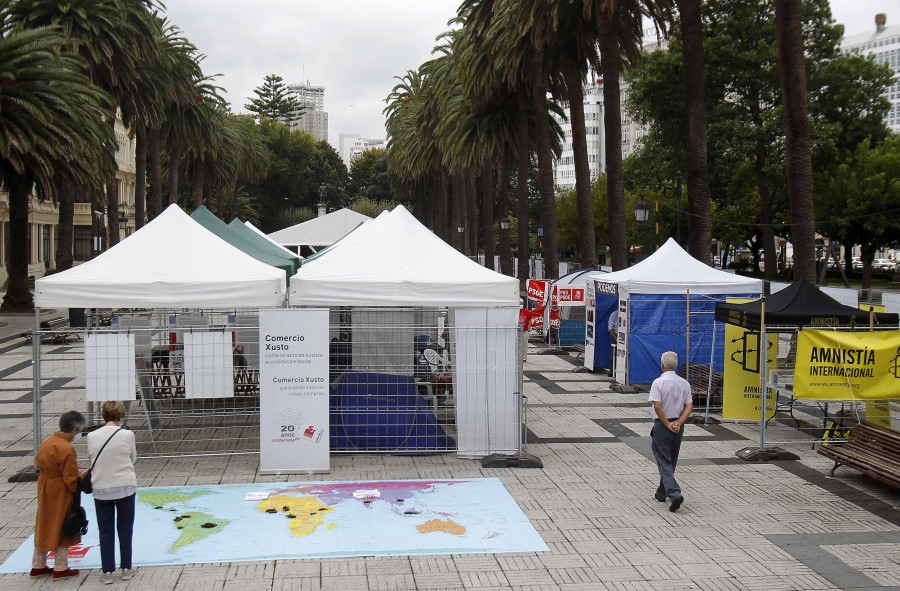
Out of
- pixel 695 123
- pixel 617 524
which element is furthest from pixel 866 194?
pixel 617 524

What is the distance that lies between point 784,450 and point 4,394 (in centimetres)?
1385

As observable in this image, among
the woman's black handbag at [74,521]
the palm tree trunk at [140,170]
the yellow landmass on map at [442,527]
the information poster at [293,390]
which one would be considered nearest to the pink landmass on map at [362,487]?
the information poster at [293,390]

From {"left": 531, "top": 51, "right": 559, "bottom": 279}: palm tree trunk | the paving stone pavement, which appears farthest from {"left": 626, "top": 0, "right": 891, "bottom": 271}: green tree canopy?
the paving stone pavement

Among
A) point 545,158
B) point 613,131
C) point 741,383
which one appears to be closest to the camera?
point 741,383

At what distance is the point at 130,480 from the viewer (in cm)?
673

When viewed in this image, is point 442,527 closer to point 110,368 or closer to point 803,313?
point 110,368

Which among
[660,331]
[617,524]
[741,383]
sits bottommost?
[617,524]

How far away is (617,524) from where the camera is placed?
8648 millimetres

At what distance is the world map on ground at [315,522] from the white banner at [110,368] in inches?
51.1

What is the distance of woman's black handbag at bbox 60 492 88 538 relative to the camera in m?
6.77

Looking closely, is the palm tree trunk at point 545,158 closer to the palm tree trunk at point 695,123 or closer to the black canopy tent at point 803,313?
the palm tree trunk at point 695,123

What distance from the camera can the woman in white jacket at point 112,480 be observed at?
21.8 feet

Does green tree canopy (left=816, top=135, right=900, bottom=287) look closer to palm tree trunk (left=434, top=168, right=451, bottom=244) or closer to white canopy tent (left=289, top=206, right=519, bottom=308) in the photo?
palm tree trunk (left=434, top=168, right=451, bottom=244)

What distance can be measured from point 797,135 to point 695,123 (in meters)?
4.80
